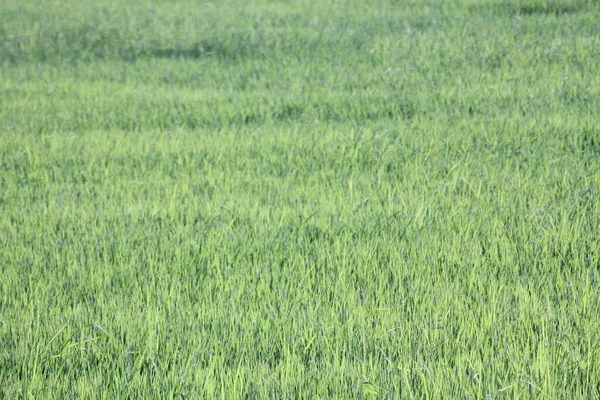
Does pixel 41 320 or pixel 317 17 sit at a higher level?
pixel 317 17

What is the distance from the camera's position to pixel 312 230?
11.2 ft

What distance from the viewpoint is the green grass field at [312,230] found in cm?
221

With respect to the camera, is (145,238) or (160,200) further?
(160,200)

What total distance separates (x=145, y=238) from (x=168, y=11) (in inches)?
365

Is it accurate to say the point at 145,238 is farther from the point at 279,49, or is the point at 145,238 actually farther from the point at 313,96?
the point at 279,49

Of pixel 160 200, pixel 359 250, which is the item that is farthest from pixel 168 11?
pixel 359 250

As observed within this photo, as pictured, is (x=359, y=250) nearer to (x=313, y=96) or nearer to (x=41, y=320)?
(x=41, y=320)

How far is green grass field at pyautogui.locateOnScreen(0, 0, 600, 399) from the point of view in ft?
7.23

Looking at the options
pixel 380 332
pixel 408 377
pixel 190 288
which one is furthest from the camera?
pixel 190 288

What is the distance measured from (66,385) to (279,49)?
7.44 m

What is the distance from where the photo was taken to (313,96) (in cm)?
650

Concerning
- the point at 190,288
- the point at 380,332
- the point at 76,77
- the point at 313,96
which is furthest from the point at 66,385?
the point at 76,77

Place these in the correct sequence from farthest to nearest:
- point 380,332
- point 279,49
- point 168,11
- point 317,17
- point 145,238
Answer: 1. point 168,11
2. point 317,17
3. point 279,49
4. point 145,238
5. point 380,332

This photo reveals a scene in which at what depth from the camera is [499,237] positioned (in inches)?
126
